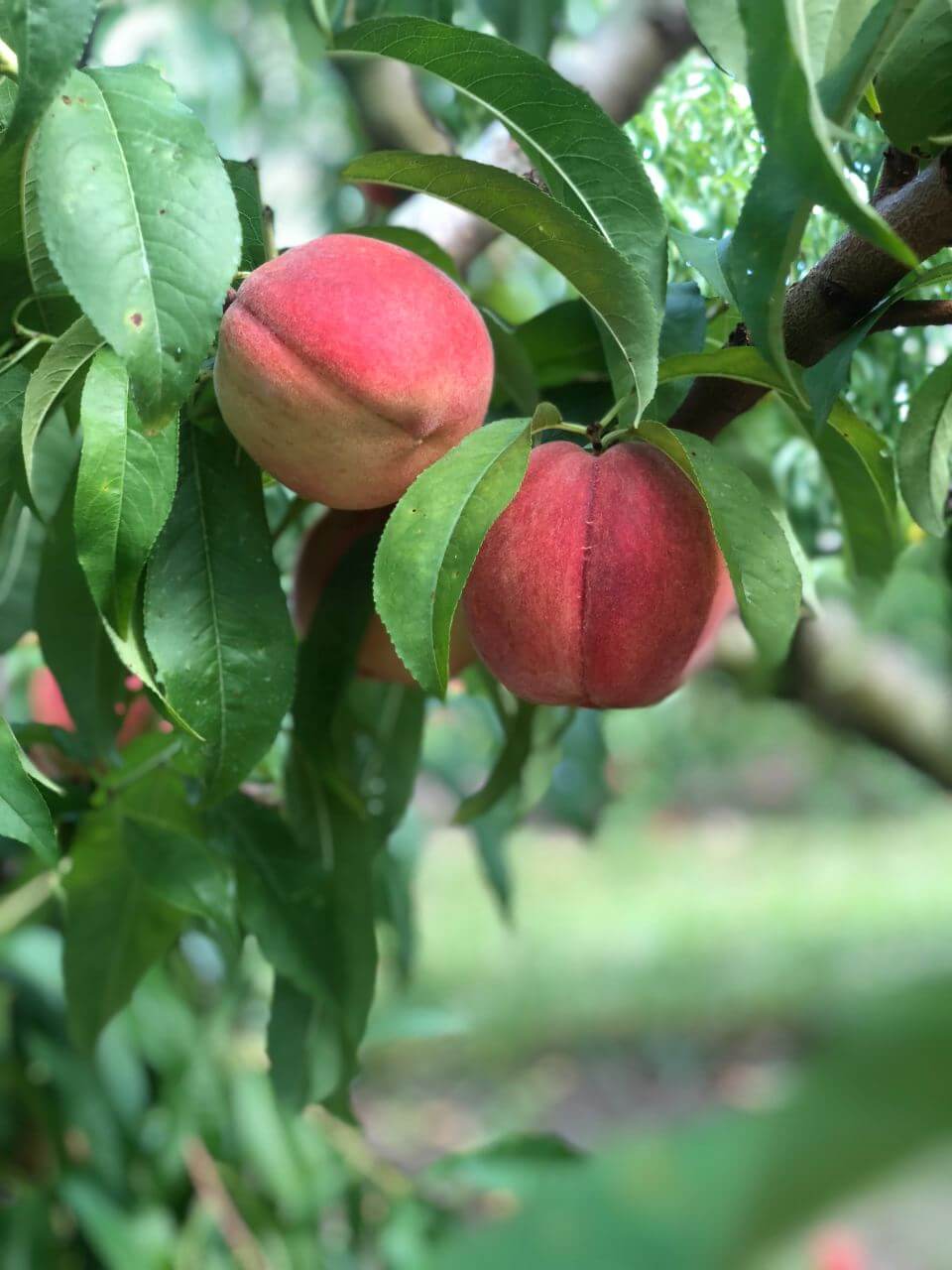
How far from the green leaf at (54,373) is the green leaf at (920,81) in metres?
0.25

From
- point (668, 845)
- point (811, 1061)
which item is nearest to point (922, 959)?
point (668, 845)

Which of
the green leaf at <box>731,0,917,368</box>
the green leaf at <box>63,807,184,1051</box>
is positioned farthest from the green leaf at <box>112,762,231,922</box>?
the green leaf at <box>731,0,917,368</box>

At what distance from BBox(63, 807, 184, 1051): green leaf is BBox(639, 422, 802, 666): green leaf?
30 centimetres

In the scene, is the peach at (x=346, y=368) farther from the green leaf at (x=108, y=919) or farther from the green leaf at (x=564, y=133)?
the green leaf at (x=108, y=919)

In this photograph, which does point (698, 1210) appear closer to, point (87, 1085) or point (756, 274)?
point (756, 274)

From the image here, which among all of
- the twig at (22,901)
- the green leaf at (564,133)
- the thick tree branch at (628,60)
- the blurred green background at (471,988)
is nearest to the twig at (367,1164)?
the blurred green background at (471,988)

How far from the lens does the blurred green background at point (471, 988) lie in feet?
2.56

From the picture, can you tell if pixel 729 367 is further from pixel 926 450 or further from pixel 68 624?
pixel 68 624

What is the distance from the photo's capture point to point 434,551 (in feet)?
1.29

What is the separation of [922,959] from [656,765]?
123 centimetres

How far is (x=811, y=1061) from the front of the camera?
0.14 m

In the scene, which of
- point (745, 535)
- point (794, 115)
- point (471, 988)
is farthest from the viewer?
point (471, 988)

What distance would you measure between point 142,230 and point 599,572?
169 mm

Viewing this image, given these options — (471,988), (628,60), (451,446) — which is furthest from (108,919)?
(471,988)
